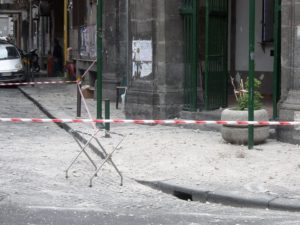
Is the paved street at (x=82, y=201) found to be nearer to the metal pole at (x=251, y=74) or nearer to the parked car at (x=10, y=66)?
the metal pole at (x=251, y=74)

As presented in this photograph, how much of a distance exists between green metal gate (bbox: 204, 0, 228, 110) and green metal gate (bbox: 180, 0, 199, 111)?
0.25 meters

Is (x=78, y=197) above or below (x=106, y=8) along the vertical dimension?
below

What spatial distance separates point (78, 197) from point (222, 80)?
6.79 m

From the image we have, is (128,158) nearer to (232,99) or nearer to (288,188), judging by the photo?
(288,188)

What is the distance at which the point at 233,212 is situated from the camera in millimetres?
8141

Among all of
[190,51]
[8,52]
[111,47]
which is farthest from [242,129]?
[8,52]

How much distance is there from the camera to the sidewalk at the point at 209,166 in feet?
28.2

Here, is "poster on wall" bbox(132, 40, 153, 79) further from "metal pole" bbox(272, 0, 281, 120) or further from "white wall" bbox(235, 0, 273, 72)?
"white wall" bbox(235, 0, 273, 72)

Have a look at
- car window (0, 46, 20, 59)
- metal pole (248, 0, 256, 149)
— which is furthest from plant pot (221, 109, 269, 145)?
car window (0, 46, 20, 59)

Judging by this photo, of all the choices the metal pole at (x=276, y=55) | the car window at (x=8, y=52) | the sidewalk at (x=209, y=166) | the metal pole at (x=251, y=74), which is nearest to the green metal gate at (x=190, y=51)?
the sidewalk at (x=209, y=166)

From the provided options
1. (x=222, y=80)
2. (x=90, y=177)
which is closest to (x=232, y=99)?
(x=222, y=80)

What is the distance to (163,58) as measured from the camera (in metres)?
14.8

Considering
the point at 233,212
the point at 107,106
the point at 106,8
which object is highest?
the point at 106,8

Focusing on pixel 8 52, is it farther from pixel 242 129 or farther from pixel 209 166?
pixel 209 166
